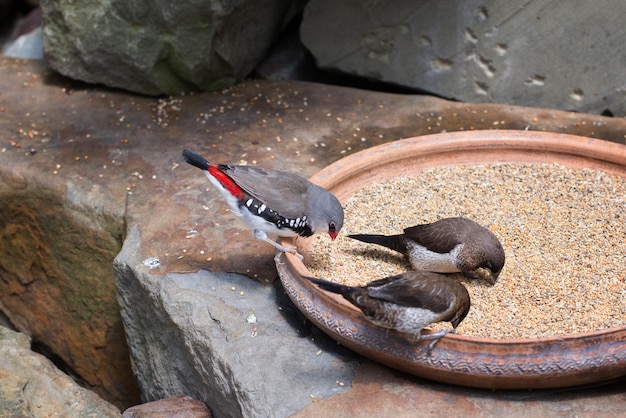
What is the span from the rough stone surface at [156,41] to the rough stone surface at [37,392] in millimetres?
2508

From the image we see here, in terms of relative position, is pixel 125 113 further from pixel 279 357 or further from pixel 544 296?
pixel 544 296

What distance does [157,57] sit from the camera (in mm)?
6066

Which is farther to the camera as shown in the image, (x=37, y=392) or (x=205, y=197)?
(x=205, y=197)

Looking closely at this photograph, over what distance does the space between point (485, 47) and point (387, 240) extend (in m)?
2.48

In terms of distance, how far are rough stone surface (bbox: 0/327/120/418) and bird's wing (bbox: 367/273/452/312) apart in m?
1.91

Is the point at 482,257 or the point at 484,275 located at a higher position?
the point at 482,257

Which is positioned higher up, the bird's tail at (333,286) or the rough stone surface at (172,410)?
the bird's tail at (333,286)

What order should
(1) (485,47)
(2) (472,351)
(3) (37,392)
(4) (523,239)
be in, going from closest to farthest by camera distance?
1. (2) (472,351)
2. (4) (523,239)
3. (3) (37,392)
4. (1) (485,47)

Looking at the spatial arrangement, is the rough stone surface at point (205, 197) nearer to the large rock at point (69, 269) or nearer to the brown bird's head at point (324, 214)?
the large rock at point (69, 269)

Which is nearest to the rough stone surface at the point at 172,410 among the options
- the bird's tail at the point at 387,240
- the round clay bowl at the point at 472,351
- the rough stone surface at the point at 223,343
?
the rough stone surface at the point at 223,343

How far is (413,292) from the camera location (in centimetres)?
318

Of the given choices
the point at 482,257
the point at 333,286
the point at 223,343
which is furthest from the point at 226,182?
the point at 482,257

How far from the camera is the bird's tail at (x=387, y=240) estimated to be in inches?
151

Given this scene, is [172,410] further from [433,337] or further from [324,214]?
[433,337]
